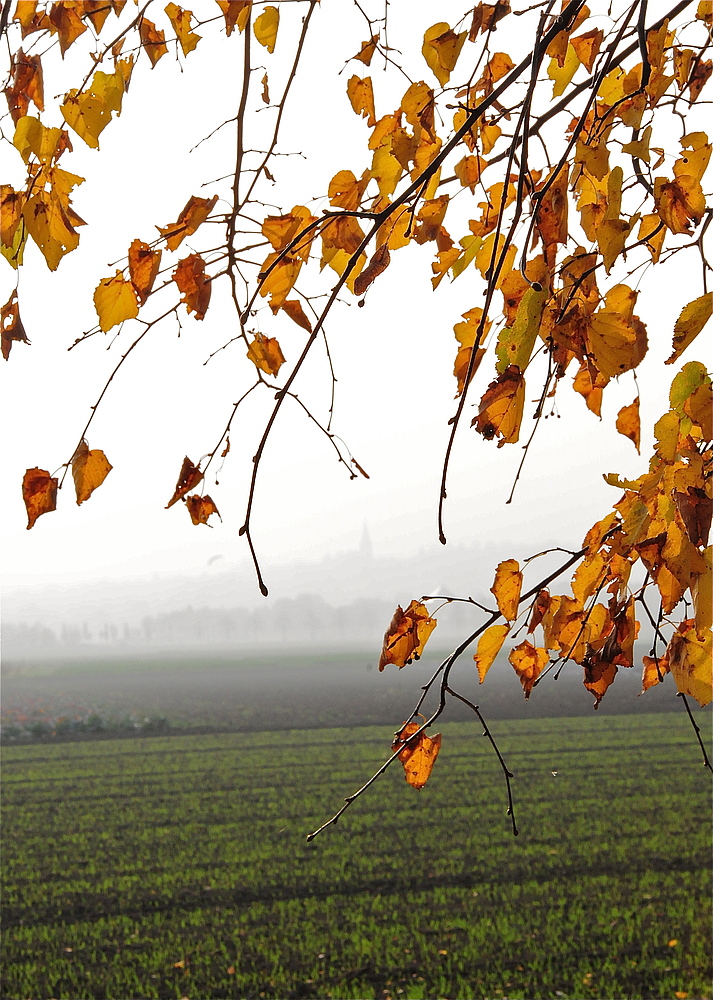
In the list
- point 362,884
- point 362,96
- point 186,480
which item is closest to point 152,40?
point 362,96

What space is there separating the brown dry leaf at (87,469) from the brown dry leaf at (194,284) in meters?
0.26

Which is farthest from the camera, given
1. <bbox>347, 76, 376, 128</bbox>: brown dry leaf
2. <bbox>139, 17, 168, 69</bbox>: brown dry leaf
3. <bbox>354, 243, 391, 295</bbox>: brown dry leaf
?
<bbox>347, 76, 376, 128</bbox>: brown dry leaf

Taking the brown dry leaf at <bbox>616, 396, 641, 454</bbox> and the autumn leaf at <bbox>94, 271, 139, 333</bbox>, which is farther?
the brown dry leaf at <bbox>616, 396, 641, 454</bbox>

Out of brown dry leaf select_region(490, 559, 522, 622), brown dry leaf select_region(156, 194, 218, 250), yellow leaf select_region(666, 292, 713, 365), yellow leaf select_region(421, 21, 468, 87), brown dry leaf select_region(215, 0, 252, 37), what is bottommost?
brown dry leaf select_region(490, 559, 522, 622)

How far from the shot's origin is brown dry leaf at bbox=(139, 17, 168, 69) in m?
1.28

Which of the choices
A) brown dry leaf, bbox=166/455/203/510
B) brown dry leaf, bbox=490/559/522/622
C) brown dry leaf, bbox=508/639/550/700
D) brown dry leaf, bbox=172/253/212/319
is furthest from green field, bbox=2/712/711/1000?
brown dry leaf, bbox=172/253/212/319

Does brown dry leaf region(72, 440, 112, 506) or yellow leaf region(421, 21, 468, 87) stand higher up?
yellow leaf region(421, 21, 468, 87)

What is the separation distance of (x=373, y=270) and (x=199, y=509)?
16.6 inches

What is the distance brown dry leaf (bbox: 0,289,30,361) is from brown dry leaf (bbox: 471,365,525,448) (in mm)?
601

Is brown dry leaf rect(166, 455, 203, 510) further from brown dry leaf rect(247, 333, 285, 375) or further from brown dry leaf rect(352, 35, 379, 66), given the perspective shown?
brown dry leaf rect(352, 35, 379, 66)

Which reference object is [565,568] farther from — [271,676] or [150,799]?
[271,676]

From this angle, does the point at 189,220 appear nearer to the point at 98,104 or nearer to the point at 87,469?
the point at 98,104

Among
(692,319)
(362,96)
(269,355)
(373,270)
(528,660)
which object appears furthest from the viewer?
(362,96)

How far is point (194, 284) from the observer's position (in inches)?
43.9
